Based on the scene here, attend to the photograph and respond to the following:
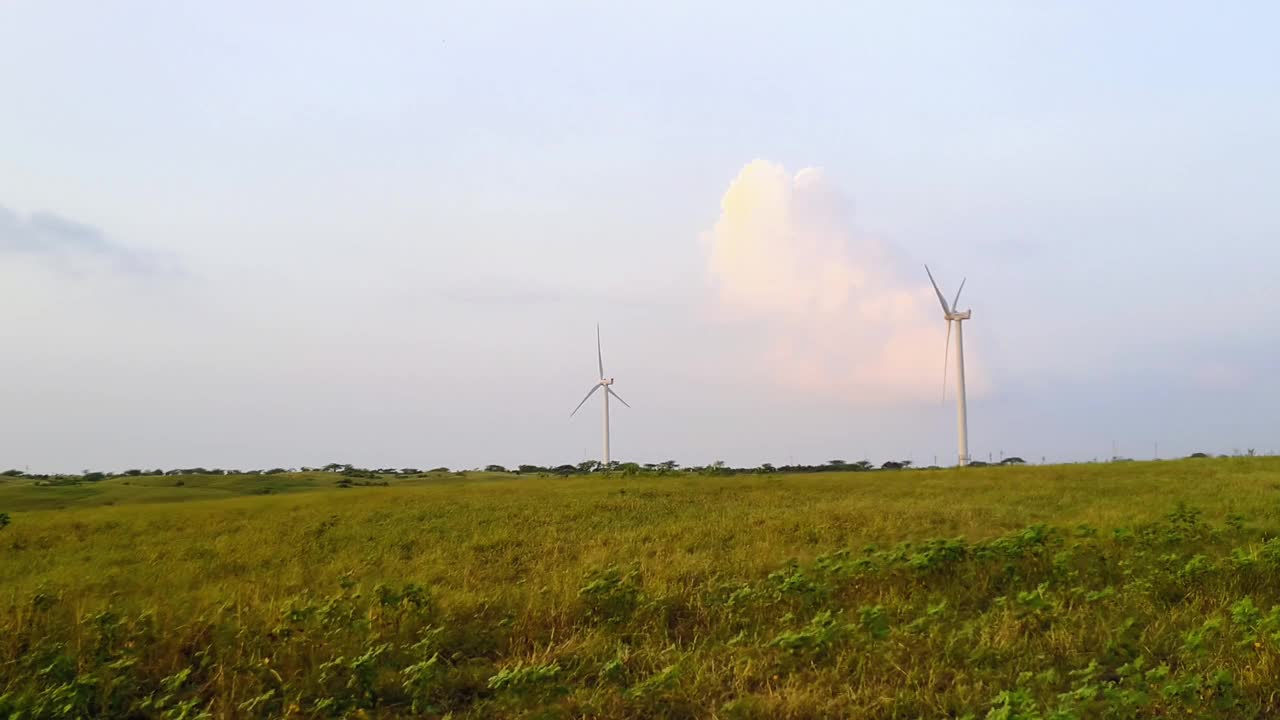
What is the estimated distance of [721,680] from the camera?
8508mm

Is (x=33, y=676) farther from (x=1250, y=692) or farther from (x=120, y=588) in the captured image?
(x=1250, y=692)

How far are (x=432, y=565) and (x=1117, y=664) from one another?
40.9 feet

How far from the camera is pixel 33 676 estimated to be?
346 inches

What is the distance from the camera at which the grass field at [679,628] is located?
8.00m

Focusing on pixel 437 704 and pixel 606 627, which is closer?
pixel 437 704

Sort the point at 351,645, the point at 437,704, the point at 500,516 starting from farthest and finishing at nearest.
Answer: the point at 500,516, the point at 351,645, the point at 437,704

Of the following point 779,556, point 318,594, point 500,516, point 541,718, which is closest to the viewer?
point 541,718

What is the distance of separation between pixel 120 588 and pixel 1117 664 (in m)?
16.0

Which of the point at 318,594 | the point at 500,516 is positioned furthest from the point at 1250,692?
the point at 500,516

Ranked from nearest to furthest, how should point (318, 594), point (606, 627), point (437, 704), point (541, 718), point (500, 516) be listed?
1. point (541, 718)
2. point (437, 704)
3. point (606, 627)
4. point (318, 594)
5. point (500, 516)

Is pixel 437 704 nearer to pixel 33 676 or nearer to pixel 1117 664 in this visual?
pixel 33 676

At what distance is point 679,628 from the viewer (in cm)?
1066

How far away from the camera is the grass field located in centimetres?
800

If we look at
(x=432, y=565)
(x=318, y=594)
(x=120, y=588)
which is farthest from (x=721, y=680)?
(x=120, y=588)
